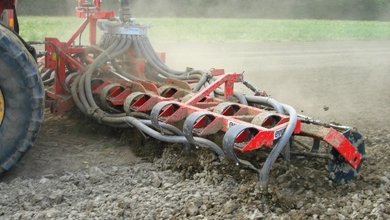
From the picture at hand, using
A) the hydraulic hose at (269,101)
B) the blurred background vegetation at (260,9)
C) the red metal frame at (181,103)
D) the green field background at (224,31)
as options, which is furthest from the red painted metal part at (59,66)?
the blurred background vegetation at (260,9)

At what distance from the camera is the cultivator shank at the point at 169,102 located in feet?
12.9

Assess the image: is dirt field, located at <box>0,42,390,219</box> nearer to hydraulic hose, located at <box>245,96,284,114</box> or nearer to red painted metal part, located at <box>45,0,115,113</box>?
red painted metal part, located at <box>45,0,115,113</box>

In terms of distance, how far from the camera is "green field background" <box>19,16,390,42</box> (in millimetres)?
18694

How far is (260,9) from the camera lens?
94.5 feet

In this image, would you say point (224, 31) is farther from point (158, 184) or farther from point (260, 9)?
point (158, 184)

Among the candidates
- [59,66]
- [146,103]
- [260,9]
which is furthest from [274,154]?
[260,9]

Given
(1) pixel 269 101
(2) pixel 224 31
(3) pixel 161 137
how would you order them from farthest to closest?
(2) pixel 224 31 < (1) pixel 269 101 < (3) pixel 161 137

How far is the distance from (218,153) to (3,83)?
149 cm

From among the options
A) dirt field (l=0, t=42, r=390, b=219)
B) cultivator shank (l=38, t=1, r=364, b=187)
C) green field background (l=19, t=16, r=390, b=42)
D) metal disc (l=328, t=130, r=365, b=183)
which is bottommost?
green field background (l=19, t=16, r=390, b=42)

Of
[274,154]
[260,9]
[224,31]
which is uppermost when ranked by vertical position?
[274,154]

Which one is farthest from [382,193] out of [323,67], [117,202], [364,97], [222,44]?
[222,44]

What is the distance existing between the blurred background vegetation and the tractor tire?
57.5 ft

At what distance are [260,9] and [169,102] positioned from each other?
81.8 ft

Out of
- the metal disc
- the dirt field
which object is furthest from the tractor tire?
the metal disc
